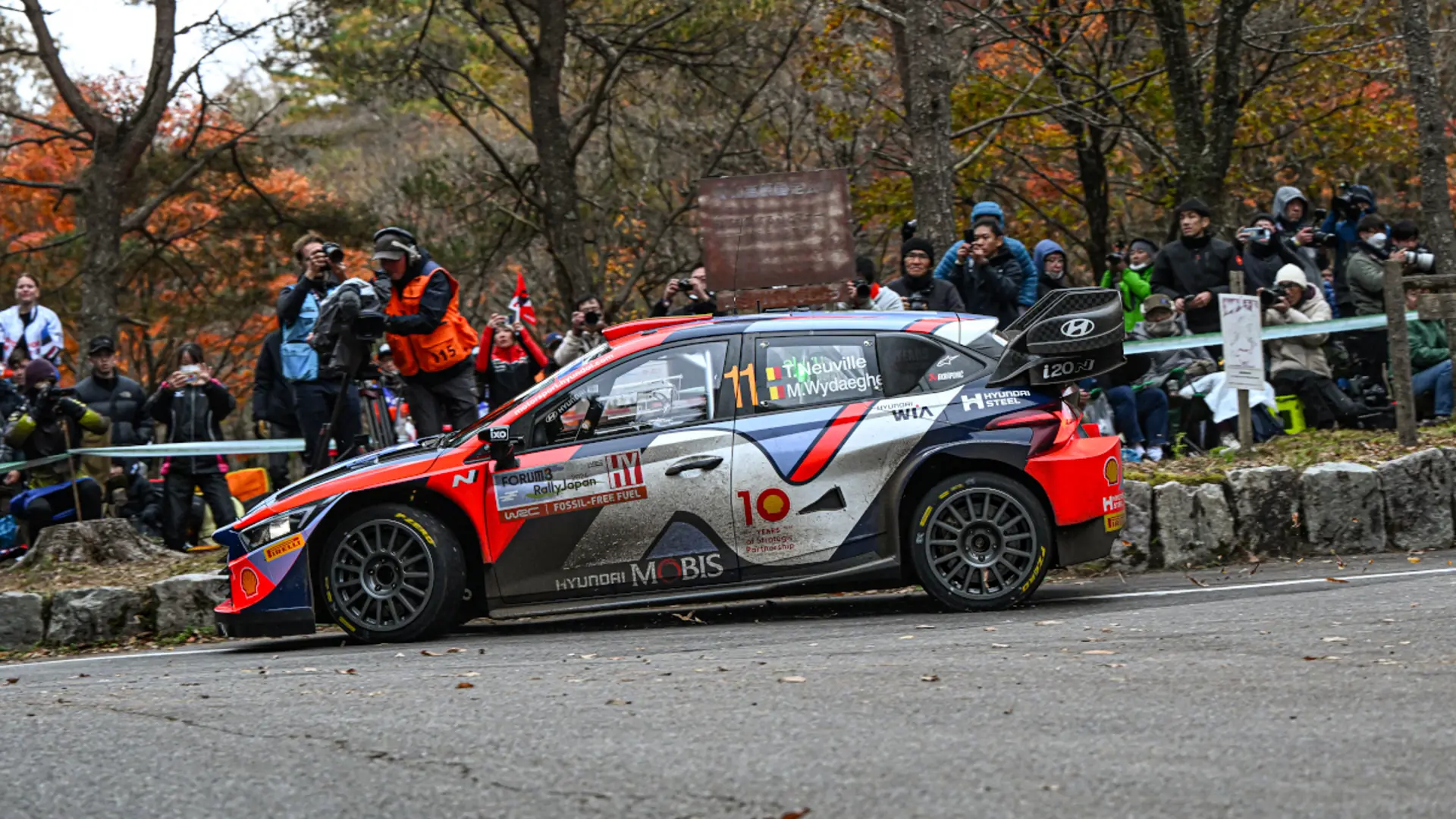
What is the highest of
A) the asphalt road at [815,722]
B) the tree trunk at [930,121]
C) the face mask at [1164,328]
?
the tree trunk at [930,121]

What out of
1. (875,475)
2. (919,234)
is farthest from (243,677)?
(919,234)

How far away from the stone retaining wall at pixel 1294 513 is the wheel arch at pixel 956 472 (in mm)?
2004

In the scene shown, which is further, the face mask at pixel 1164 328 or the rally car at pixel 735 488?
the face mask at pixel 1164 328

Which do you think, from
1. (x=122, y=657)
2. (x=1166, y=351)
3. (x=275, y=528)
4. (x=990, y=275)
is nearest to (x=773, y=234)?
(x=990, y=275)

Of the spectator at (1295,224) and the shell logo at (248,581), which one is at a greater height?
the spectator at (1295,224)

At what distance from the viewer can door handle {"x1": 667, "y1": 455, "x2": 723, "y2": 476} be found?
9.03 meters

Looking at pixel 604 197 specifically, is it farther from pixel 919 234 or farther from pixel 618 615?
pixel 618 615

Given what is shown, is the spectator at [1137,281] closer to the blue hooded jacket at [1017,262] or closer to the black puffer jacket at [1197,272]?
the black puffer jacket at [1197,272]

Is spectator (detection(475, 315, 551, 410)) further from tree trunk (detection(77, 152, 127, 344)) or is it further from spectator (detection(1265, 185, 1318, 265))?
tree trunk (detection(77, 152, 127, 344))

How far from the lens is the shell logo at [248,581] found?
9.34 meters

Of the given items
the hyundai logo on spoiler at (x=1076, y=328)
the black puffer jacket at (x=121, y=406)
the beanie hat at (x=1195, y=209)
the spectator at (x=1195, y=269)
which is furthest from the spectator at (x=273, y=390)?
the beanie hat at (x=1195, y=209)

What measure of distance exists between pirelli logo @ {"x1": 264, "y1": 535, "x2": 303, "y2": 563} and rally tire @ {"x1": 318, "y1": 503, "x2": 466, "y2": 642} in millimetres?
153

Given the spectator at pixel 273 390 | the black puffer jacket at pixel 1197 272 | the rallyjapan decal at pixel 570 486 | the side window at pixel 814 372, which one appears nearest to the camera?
the rallyjapan decal at pixel 570 486

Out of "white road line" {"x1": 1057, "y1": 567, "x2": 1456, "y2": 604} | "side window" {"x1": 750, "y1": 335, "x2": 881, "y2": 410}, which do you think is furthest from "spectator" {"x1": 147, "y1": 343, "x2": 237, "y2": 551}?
"white road line" {"x1": 1057, "y1": 567, "x2": 1456, "y2": 604}
